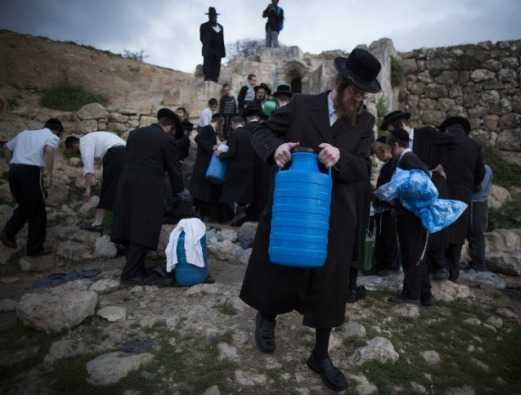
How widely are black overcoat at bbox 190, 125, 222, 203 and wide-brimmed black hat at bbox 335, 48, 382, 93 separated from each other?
4.41 metres

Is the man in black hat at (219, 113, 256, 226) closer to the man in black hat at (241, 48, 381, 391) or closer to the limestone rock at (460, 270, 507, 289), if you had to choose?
the limestone rock at (460, 270, 507, 289)

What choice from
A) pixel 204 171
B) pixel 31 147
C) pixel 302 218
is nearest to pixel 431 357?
pixel 302 218

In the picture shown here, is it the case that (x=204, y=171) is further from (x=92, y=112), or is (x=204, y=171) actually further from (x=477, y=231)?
(x=92, y=112)

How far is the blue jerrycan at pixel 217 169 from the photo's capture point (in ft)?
20.8

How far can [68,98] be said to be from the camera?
35.1 feet

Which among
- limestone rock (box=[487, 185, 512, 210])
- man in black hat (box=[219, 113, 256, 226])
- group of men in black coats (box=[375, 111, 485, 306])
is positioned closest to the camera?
group of men in black coats (box=[375, 111, 485, 306])

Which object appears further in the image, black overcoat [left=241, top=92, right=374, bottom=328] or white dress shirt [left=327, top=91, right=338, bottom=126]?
white dress shirt [left=327, top=91, right=338, bottom=126]

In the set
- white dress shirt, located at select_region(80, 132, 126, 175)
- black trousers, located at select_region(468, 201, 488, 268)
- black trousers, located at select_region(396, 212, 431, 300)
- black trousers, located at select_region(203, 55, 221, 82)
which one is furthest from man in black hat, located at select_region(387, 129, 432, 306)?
black trousers, located at select_region(203, 55, 221, 82)

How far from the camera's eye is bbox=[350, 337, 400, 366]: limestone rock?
2.65 meters

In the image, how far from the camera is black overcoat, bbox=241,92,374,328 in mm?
2260

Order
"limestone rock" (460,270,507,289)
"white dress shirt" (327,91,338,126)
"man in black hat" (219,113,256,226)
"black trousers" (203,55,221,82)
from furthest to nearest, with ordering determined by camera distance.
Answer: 1. "black trousers" (203,55,221,82)
2. "man in black hat" (219,113,256,226)
3. "limestone rock" (460,270,507,289)
4. "white dress shirt" (327,91,338,126)

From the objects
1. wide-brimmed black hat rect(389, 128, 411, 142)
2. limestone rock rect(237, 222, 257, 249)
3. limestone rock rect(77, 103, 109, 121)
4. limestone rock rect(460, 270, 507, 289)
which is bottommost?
limestone rock rect(460, 270, 507, 289)

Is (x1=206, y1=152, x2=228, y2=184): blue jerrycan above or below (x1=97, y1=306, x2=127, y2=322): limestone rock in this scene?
above

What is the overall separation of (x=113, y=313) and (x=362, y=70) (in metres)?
2.65
